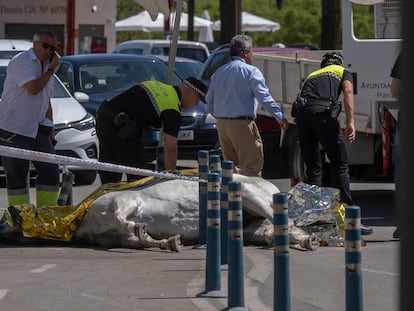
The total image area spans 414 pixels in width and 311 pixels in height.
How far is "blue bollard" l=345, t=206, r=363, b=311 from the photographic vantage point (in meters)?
4.92

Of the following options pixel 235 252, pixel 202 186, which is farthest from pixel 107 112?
pixel 235 252

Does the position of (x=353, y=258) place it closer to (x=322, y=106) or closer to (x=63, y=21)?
(x=322, y=106)

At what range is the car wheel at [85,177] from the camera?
46.8 ft

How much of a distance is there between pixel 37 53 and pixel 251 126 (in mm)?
2227

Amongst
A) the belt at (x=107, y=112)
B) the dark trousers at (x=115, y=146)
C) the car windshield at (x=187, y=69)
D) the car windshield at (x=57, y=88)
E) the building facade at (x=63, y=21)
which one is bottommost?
the dark trousers at (x=115, y=146)

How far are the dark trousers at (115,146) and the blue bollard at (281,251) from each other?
13.6 ft

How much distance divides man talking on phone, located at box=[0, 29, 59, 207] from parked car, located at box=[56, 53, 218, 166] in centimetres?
507

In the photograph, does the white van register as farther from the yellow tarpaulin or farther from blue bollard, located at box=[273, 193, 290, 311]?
blue bollard, located at box=[273, 193, 290, 311]

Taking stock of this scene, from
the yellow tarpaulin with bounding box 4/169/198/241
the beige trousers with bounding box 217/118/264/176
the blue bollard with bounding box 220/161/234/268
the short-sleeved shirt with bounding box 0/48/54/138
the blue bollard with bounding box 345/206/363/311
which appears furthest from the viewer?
the beige trousers with bounding box 217/118/264/176

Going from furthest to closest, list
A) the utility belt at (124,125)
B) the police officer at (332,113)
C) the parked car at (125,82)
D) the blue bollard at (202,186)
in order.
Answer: the parked car at (125,82), the police officer at (332,113), the utility belt at (124,125), the blue bollard at (202,186)

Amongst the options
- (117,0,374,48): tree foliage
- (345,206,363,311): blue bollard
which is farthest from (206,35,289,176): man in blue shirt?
(117,0,374,48): tree foliage

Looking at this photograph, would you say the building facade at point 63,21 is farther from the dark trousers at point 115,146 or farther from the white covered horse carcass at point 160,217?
the white covered horse carcass at point 160,217

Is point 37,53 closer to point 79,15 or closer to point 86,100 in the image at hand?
point 86,100

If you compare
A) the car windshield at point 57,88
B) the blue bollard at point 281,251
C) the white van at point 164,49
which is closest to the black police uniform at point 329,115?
the car windshield at point 57,88
